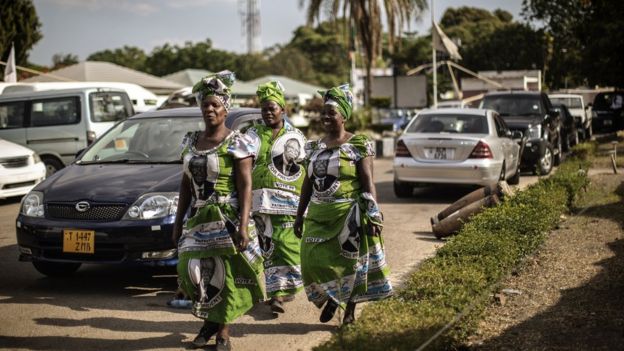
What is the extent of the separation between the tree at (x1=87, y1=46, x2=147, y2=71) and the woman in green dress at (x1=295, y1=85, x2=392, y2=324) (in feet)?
216

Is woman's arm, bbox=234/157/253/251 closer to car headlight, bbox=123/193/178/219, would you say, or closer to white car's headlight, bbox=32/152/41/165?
car headlight, bbox=123/193/178/219

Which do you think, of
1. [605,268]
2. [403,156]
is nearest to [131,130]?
[605,268]

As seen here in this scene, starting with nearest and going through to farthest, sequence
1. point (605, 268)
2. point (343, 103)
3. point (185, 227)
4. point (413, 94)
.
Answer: point (185, 227) < point (343, 103) < point (605, 268) < point (413, 94)

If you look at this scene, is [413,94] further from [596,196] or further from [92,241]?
[92,241]

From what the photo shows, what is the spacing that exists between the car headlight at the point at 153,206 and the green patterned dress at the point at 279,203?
999 mm

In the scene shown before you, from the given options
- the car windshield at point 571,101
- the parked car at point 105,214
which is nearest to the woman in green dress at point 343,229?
the parked car at point 105,214

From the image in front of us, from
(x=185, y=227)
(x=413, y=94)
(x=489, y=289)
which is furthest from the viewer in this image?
(x=413, y=94)

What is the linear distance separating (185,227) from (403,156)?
8.26 metres

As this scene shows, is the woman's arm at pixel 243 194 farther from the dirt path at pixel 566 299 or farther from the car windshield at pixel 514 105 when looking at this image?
the car windshield at pixel 514 105

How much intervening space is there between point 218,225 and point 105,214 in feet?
7.19

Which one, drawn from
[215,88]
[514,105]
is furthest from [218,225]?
[514,105]

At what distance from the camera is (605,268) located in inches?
299

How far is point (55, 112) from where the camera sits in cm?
1616

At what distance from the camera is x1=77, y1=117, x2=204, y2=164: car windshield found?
26.3 ft
